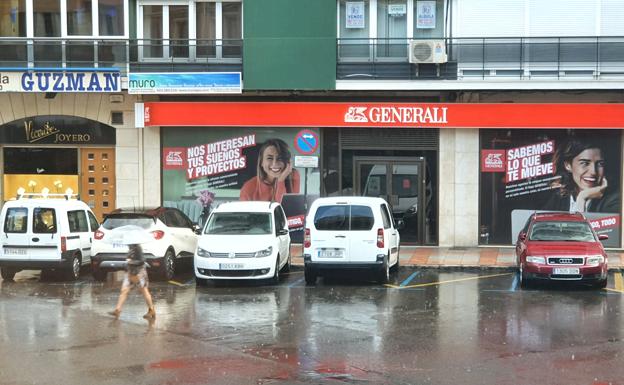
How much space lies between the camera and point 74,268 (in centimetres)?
1705

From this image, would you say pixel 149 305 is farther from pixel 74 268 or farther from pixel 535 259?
pixel 535 259

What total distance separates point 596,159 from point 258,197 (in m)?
9.74

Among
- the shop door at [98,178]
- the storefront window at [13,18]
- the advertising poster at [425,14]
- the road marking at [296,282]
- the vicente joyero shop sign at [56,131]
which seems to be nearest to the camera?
the road marking at [296,282]

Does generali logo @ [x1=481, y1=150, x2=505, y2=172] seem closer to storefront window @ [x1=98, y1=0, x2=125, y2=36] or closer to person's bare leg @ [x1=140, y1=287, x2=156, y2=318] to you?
storefront window @ [x1=98, y1=0, x2=125, y2=36]

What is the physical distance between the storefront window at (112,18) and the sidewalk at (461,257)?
8.12 metres

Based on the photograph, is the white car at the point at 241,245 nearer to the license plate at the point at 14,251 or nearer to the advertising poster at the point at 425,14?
the license plate at the point at 14,251

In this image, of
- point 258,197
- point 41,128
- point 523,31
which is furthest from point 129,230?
point 523,31

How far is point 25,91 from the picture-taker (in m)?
21.5

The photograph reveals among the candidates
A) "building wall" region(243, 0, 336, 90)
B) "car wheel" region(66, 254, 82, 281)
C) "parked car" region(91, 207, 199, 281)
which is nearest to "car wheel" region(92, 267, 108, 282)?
"parked car" region(91, 207, 199, 281)

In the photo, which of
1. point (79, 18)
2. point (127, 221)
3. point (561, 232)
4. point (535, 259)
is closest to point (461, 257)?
point (561, 232)

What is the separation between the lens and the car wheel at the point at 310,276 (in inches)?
633

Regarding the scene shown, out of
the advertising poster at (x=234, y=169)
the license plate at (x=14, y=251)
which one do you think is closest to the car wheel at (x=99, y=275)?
the license plate at (x=14, y=251)

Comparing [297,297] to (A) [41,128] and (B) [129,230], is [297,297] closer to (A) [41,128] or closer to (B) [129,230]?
(B) [129,230]

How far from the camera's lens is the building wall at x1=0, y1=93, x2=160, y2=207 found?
2284 centimetres
